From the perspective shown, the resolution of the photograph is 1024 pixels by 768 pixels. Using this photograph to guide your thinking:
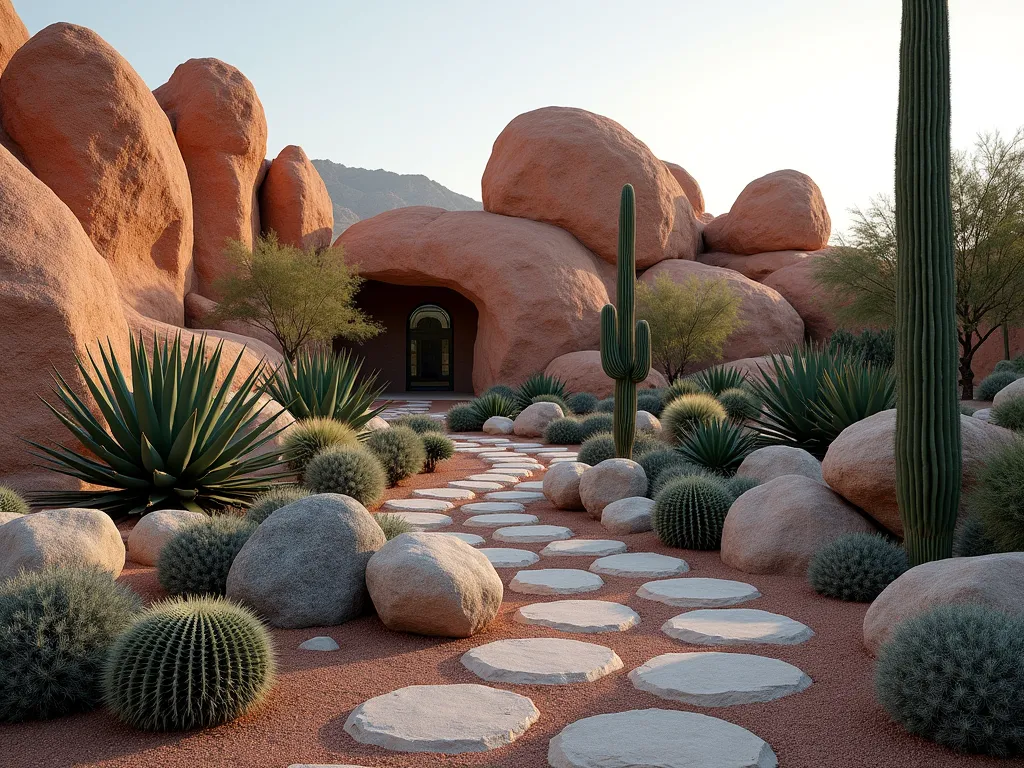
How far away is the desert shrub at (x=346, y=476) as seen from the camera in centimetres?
670

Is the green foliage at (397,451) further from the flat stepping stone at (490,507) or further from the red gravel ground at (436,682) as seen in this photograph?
the red gravel ground at (436,682)

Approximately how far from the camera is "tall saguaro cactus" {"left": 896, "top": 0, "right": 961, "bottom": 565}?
405 centimetres

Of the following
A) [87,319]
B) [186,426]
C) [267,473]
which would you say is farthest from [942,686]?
[87,319]

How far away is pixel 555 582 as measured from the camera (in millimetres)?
4766

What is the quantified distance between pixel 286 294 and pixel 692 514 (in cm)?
1518

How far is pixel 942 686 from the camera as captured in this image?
8.55ft

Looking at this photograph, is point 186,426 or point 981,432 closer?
point 981,432

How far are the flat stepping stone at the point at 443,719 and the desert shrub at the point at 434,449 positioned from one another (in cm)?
667

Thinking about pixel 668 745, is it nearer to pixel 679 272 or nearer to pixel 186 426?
pixel 186 426

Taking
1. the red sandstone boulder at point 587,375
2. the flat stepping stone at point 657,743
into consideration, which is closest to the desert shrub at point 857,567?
the flat stepping stone at point 657,743

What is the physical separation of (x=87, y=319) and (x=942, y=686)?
284 inches

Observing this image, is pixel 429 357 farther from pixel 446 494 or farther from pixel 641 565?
pixel 641 565

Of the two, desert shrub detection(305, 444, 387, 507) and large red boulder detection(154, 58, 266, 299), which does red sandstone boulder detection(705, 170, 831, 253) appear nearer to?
large red boulder detection(154, 58, 266, 299)

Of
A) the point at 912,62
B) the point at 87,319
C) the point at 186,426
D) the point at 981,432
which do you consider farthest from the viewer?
the point at 87,319
